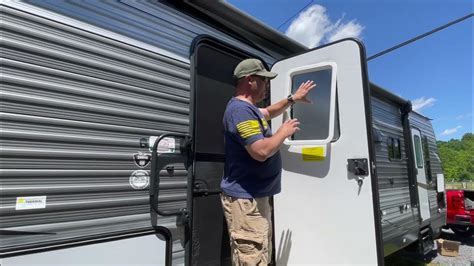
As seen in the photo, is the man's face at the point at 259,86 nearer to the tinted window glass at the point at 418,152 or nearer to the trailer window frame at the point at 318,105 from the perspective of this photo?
the trailer window frame at the point at 318,105

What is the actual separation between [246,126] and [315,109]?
801 millimetres

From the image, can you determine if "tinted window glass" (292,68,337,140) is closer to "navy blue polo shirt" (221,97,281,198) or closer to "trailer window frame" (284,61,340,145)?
"trailer window frame" (284,61,340,145)

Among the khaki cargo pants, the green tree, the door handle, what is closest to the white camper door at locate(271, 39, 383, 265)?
the khaki cargo pants

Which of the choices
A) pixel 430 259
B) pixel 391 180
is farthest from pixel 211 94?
pixel 430 259

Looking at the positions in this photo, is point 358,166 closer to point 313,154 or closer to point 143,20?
point 313,154

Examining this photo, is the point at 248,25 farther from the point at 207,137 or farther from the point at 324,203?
the point at 324,203

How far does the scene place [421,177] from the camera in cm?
565

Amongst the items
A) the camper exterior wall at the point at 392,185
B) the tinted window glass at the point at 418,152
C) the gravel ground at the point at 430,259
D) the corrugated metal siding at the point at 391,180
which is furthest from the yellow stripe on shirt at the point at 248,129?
the gravel ground at the point at 430,259

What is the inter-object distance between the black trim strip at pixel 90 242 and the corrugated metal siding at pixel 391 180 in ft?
9.91

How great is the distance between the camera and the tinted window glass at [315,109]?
2502 mm

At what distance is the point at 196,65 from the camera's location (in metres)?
2.23

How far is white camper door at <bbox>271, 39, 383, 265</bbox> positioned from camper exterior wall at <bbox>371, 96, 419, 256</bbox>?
200 cm

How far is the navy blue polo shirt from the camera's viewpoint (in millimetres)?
2047

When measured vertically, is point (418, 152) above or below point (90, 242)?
above
